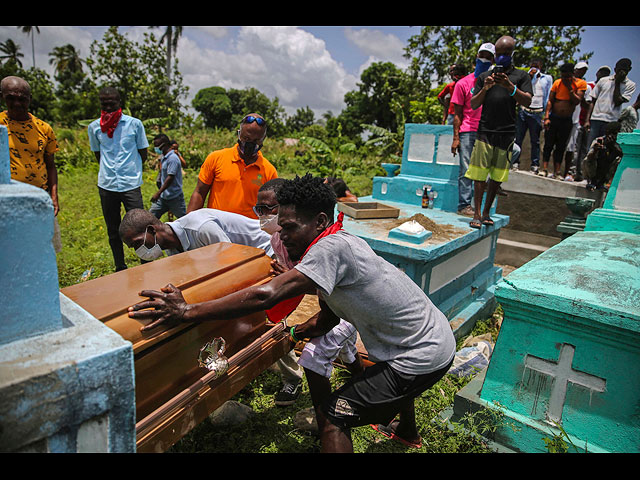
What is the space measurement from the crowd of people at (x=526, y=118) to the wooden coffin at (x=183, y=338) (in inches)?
128

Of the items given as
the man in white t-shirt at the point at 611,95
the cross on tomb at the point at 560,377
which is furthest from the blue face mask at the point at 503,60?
the man in white t-shirt at the point at 611,95

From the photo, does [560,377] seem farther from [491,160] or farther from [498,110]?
[498,110]

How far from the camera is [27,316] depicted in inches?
43.4

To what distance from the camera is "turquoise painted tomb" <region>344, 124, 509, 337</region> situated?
12.8ft

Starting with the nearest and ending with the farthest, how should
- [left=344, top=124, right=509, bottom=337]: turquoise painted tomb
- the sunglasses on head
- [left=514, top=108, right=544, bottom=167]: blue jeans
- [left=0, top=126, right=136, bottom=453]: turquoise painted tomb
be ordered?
[left=0, top=126, right=136, bottom=453]: turquoise painted tomb < the sunglasses on head < [left=344, top=124, right=509, bottom=337]: turquoise painted tomb < [left=514, top=108, right=544, bottom=167]: blue jeans

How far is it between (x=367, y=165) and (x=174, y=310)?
13.3 metres

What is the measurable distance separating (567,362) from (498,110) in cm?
296

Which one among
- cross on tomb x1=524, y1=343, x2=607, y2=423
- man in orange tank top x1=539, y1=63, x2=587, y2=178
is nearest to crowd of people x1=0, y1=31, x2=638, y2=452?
cross on tomb x1=524, y1=343, x2=607, y2=423

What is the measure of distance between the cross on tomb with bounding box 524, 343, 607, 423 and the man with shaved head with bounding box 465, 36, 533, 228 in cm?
266

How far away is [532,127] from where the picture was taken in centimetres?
747

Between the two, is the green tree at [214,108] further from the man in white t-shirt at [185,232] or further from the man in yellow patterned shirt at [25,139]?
the man in white t-shirt at [185,232]

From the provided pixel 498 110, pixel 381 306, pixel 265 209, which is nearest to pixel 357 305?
pixel 381 306

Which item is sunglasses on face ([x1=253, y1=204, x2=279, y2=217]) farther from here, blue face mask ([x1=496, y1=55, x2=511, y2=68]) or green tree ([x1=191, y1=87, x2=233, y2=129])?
green tree ([x1=191, y1=87, x2=233, y2=129])

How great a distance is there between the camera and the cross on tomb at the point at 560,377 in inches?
87.9
